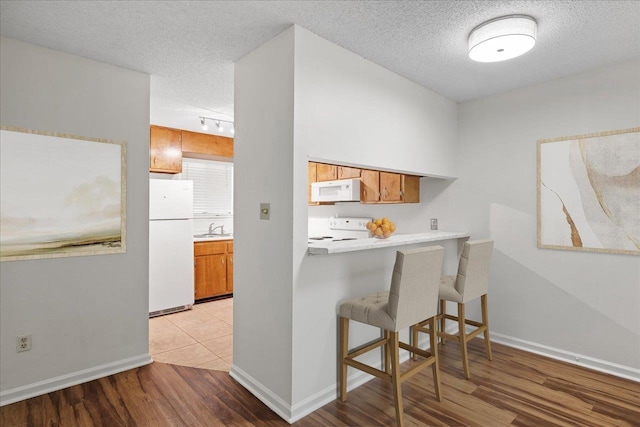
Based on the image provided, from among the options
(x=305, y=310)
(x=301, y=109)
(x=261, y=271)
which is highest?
(x=301, y=109)

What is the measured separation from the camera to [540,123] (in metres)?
3.13

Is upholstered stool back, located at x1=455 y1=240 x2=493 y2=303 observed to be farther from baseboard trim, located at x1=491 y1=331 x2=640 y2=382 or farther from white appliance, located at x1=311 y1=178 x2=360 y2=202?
white appliance, located at x1=311 y1=178 x2=360 y2=202

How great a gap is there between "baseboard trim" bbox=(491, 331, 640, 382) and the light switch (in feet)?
8.58

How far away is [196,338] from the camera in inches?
138

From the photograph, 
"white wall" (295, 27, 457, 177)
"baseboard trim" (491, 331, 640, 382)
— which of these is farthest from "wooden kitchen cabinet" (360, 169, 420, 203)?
"baseboard trim" (491, 331, 640, 382)

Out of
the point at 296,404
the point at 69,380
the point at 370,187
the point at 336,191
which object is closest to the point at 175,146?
the point at 336,191

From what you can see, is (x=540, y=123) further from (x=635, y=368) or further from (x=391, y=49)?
(x=635, y=368)

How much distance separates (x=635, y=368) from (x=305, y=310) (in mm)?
2624

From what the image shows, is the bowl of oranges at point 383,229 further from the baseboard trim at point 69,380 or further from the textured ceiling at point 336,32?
the baseboard trim at point 69,380

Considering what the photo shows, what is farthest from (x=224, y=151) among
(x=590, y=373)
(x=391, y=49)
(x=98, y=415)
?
(x=590, y=373)

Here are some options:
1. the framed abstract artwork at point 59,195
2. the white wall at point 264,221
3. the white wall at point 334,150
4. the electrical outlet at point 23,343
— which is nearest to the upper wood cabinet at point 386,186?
the white wall at point 334,150

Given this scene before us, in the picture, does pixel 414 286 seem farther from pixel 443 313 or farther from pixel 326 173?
pixel 326 173

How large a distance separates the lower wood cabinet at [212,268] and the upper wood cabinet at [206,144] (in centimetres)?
132

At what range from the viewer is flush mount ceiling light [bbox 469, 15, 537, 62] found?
2.04 m
